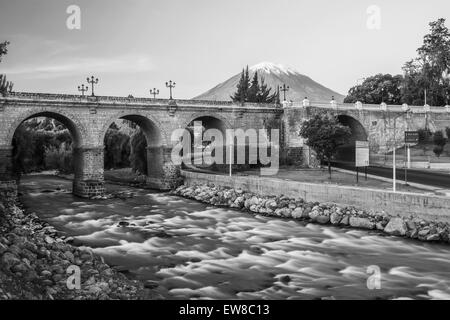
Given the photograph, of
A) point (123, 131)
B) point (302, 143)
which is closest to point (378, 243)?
point (302, 143)

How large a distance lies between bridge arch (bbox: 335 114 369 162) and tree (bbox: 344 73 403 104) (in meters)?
21.8

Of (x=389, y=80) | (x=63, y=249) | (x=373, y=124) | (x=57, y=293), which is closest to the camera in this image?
(x=57, y=293)

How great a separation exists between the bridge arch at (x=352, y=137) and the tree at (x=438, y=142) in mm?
8242

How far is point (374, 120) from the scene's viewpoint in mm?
52656

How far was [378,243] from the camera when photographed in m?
21.6

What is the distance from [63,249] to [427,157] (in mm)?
42545

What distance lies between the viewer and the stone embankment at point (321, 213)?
72.7 ft

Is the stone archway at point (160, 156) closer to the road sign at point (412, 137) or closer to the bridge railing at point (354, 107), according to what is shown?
the bridge railing at point (354, 107)

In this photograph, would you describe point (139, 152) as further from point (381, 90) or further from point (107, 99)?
point (381, 90)

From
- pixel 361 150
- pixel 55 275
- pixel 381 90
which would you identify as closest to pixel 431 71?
pixel 381 90

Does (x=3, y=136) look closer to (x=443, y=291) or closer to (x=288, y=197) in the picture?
(x=288, y=197)

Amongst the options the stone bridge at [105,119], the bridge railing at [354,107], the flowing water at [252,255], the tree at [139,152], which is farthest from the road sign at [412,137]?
the tree at [139,152]

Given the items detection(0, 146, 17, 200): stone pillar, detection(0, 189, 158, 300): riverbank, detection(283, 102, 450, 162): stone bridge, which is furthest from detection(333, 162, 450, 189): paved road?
detection(0, 146, 17, 200): stone pillar

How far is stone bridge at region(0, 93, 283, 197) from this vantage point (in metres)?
37.0
